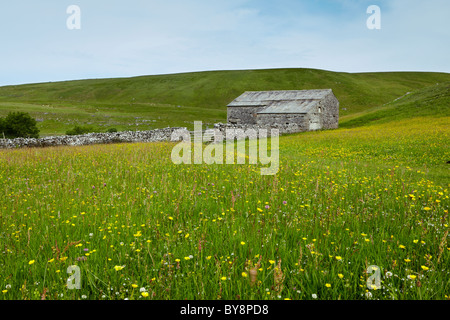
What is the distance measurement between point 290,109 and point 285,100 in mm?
4545

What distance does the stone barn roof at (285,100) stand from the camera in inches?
1641

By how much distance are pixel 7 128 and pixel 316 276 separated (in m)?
36.0

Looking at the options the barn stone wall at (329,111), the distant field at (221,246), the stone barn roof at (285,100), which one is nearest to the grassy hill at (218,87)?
the stone barn roof at (285,100)

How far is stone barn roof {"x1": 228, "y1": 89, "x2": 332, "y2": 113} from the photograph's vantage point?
4169cm

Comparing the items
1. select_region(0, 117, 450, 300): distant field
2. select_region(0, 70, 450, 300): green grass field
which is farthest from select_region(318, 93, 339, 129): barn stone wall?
select_region(0, 117, 450, 300): distant field

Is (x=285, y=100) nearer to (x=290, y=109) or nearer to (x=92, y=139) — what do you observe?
(x=290, y=109)

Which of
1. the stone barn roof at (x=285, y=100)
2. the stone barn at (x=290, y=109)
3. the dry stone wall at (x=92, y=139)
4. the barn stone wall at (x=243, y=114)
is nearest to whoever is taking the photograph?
the dry stone wall at (x=92, y=139)

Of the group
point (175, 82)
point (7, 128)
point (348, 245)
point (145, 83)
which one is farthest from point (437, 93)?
point (145, 83)

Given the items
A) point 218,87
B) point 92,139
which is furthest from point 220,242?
point 218,87

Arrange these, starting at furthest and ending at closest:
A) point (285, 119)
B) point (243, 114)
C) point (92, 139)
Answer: point (243, 114), point (285, 119), point (92, 139)

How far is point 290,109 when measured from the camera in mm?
41500

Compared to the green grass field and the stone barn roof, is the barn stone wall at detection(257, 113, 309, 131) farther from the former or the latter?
the green grass field

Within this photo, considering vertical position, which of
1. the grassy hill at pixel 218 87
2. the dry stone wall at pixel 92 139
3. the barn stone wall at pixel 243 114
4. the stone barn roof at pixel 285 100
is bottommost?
the dry stone wall at pixel 92 139

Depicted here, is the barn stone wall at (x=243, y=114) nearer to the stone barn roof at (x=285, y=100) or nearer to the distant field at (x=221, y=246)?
the stone barn roof at (x=285, y=100)
